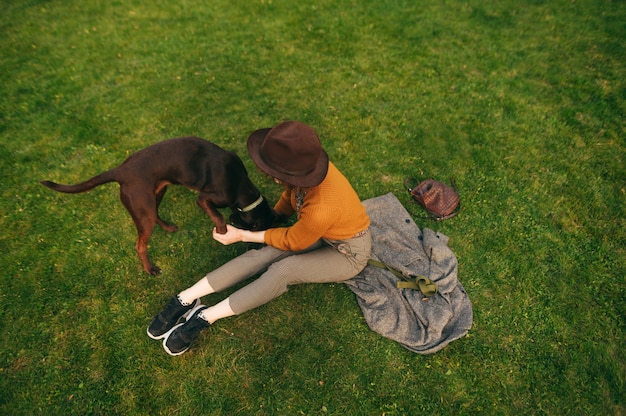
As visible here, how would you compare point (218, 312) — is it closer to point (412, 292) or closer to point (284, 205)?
point (284, 205)

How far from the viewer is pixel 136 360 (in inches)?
146

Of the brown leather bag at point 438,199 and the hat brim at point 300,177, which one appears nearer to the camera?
the hat brim at point 300,177

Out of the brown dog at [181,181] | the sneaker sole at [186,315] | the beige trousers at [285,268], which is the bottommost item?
the sneaker sole at [186,315]

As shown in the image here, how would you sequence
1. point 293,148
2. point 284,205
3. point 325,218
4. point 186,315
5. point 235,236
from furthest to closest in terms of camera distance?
point 284,205 < point 235,236 < point 186,315 < point 325,218 < point 293,148

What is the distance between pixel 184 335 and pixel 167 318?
1.06 feet

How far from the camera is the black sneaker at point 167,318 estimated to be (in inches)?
147

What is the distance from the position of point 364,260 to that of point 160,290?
94.4 inches

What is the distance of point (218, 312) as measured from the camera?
138 inches

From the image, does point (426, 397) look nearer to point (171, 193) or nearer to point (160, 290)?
point (160, 290)

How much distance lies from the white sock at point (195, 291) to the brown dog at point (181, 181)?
1.93 ft

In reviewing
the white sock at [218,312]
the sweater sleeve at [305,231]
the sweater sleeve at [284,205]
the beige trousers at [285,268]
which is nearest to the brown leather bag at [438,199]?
the beige trousers at [285,268]

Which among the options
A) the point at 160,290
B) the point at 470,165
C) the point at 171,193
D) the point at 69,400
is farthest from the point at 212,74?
the point at 69,400

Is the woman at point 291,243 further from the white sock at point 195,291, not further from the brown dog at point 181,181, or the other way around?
the brown dog at point 181,181

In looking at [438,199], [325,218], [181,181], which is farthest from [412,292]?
[181,181]
